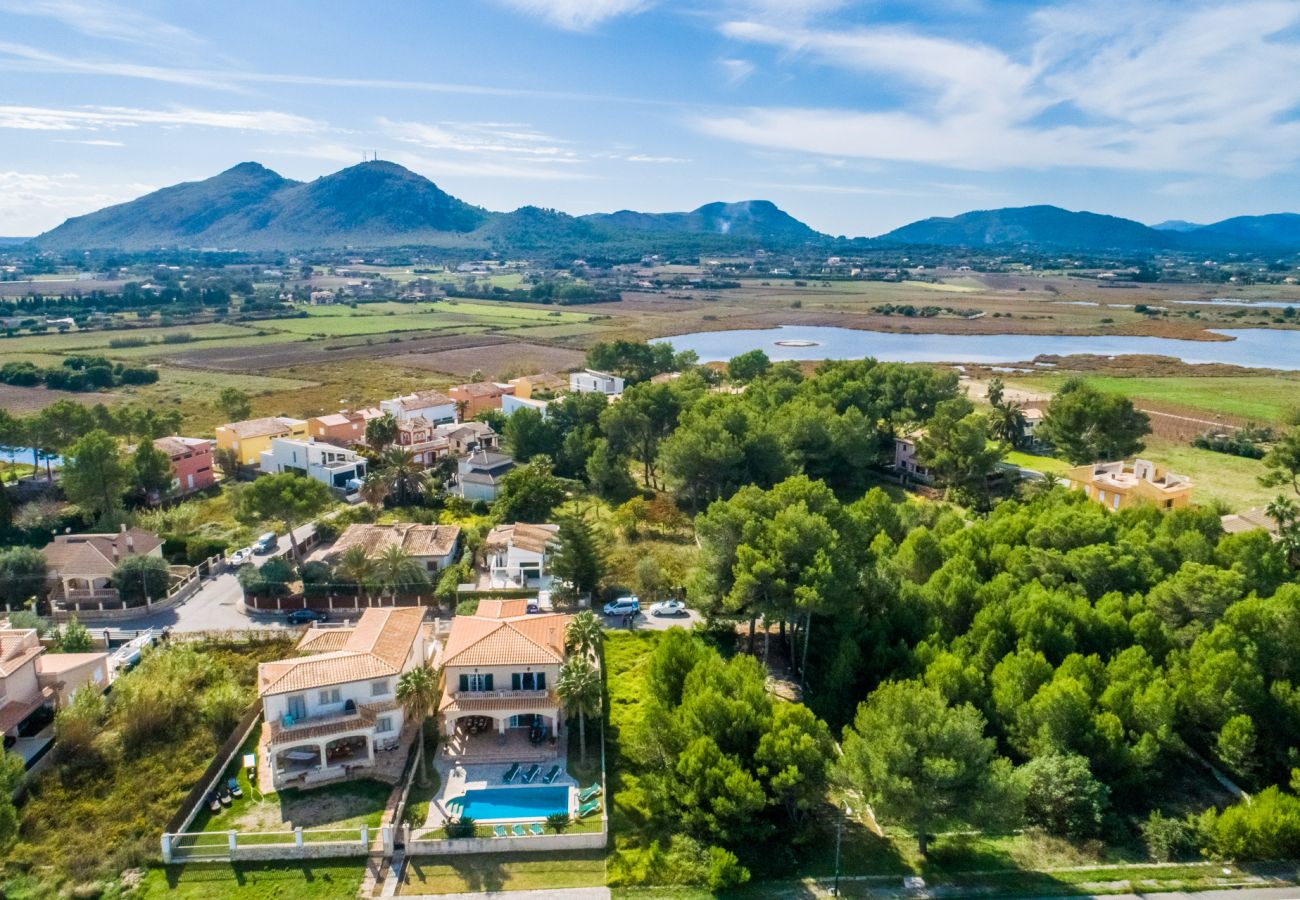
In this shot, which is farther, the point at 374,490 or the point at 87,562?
the point at 374,490

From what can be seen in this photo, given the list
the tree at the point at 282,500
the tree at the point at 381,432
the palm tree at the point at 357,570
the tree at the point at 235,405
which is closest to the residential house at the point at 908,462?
the tree at the point at 381,432

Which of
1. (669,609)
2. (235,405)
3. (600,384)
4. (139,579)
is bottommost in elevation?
(669,609)

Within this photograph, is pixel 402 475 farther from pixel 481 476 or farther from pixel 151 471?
pixel 151 471

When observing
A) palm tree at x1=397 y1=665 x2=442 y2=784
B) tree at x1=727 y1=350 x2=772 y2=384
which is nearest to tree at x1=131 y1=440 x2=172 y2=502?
palm tree at x1=397 y1=665 x2=442 y2=784

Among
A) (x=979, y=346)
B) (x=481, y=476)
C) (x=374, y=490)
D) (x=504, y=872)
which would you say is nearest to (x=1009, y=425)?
(x=481, y=476)

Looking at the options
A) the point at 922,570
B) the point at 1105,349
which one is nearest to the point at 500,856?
the point at 922,570

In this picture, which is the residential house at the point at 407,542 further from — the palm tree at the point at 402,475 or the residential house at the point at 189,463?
the residential house at the point at 189,463
